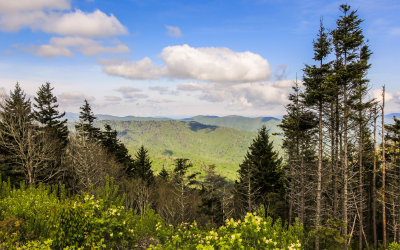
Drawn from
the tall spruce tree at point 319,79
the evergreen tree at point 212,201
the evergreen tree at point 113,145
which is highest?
the tall spruce tree at point 319,79

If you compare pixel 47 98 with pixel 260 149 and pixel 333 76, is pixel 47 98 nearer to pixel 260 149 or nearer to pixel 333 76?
pixel 260 149

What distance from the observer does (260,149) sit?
28.2 meters

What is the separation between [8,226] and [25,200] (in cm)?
209

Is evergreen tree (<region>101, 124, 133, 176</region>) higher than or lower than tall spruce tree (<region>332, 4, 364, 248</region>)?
lower

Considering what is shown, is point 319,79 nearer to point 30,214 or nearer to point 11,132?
point 30,214

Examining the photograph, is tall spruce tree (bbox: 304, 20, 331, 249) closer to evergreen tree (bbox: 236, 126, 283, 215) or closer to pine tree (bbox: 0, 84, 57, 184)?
evergreen tree (bbox: 236, 126, 283, 215)

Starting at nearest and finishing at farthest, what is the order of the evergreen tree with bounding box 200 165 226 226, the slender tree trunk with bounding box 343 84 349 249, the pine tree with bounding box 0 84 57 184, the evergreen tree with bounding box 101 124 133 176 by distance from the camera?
1. the slender tree trunk with bounding box 343 84 349 249
2. the pine tree with bounding box 0 84 57 184
3. the evergreen tree with bounding box 200 165 226 226
4. the evergreen tree with bounding box 101 124 133 176

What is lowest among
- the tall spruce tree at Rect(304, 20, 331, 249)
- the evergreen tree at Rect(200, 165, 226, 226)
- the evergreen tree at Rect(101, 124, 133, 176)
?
the evergreen tree at Rect(200, 165, 226, 226)

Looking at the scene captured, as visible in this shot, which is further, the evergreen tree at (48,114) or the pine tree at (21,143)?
the evergreen tree at (48,114)

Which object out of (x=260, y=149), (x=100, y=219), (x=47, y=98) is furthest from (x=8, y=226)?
(x=47, y=98)

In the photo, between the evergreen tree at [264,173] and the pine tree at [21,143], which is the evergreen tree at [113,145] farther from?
the evergreen tree at [264,173]

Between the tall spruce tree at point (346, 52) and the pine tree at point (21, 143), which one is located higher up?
the tall spruce tree at point (346, 52)

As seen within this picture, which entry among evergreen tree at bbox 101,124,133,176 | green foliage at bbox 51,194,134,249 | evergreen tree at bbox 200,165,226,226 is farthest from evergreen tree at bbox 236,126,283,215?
evergreen tree at bbox 101,124,133,176

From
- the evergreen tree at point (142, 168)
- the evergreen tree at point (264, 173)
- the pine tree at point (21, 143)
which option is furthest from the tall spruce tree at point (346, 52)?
the evergreen tree at point (142, 168)
